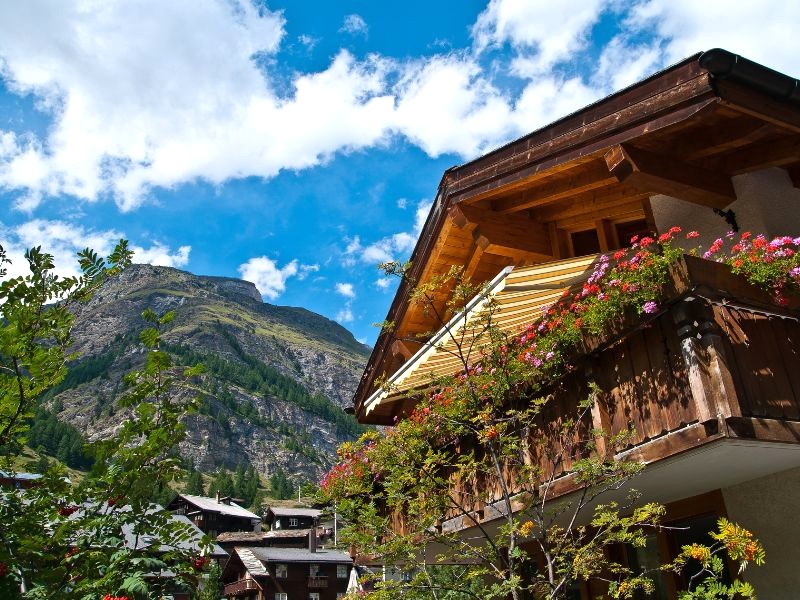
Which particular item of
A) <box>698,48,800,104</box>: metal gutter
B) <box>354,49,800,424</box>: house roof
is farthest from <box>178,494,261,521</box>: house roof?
<box>698,48,800,104</box>: metal gutter

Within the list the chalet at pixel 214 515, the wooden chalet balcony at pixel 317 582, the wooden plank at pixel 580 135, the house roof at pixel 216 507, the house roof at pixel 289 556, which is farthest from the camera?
the house roof at pixel 216 507

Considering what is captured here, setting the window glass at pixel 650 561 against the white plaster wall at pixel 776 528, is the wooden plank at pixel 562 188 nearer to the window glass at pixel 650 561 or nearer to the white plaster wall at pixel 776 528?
the white plaster wall at pixel 776 528

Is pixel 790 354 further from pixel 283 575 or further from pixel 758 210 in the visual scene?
pixel 283 575

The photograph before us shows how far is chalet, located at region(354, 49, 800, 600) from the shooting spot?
5195 millimetres

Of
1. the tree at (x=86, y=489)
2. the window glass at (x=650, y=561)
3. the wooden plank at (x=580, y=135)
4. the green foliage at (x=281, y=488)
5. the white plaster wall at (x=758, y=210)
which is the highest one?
the green foliage at (x=281, y=488)

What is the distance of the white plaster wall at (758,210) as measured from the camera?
22.4 ft

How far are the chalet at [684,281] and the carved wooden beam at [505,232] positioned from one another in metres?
0.02

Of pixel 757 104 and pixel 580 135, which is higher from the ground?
pixel 580 135

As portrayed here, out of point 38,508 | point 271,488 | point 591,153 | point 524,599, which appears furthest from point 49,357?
point 271,488

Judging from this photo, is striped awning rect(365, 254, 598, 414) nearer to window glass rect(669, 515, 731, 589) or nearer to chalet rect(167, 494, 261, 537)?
window glass rect(669, 515, 731, 589)

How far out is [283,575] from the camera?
62.3 meters

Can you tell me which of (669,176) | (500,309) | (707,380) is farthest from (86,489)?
(669,176)

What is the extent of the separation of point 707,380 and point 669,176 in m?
2.70

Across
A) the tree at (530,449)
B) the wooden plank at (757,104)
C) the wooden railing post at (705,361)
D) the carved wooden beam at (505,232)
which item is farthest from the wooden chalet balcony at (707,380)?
the carved wooden beam at (505,232)
